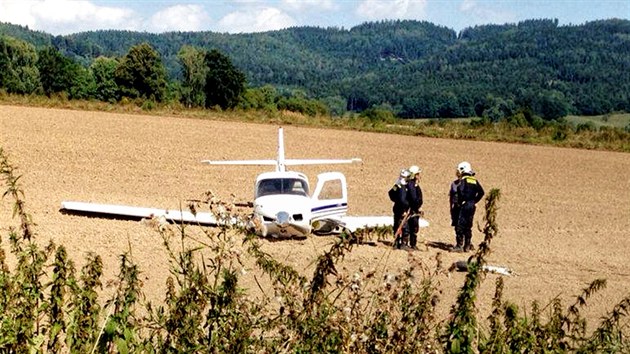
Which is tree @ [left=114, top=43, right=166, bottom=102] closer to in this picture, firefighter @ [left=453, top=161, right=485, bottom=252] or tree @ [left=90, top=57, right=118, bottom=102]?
tree @ [left=90, top=57, right=118, bottom=102]

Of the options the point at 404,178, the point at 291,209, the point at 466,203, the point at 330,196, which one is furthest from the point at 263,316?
the point at 330,196

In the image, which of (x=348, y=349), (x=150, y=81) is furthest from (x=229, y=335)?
(x=150, y=81)

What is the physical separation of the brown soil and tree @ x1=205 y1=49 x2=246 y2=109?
114 ft

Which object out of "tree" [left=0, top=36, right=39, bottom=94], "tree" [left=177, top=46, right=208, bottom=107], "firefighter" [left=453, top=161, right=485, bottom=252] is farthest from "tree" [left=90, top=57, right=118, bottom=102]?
"firefighter" [left=453, top=161, right=485, bottom=252]

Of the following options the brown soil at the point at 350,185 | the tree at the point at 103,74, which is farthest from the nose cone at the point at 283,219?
the tree at the point at 103,74

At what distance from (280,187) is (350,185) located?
30.3 feet

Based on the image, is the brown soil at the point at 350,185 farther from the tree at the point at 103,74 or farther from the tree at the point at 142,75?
the tree at the point at 103,74

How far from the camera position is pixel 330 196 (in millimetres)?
16141

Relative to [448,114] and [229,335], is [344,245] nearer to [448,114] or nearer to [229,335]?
[229,335]

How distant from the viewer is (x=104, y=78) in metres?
103

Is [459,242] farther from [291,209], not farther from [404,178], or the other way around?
[291,209]

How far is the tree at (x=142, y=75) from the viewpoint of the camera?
80562 mm

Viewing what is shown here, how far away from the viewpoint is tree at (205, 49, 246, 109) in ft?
247

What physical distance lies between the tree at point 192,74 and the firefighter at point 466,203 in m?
75.1
